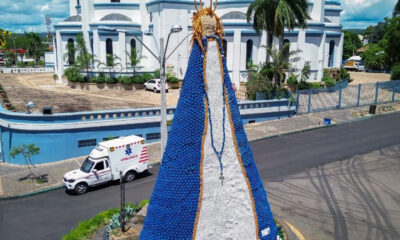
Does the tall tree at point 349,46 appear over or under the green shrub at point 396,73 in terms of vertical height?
over

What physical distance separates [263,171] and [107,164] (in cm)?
752

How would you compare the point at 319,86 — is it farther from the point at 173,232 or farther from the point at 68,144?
the point at 173,232

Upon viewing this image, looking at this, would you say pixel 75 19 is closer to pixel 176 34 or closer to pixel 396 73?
pixel 176 34

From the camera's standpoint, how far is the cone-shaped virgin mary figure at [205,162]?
6.79m

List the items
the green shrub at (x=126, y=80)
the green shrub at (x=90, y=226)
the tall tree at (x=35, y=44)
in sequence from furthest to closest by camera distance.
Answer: the tall tree at (x=35, y=44) < the green shrub at (x=126, y=80) < the green shrub at (x=90, y=226)

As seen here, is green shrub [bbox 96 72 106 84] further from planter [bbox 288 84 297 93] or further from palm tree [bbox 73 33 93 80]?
planter [bbox 288 84 297 93]

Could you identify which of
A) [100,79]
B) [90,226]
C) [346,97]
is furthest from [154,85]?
[90,226]

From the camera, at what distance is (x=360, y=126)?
2539 cm

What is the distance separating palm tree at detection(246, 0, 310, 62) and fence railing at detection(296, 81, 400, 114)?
→ 533 cm

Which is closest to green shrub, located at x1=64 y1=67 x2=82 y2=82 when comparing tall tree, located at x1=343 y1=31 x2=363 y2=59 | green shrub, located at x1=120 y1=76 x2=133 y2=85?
green shrub, located at x1=120 y1=76 x2=133 y2=85

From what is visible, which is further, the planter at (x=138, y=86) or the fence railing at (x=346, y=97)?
the planter at (x=138, y=86)

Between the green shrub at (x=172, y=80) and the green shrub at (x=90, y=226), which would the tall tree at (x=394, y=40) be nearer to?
the green shrub at (x=172, y=80)

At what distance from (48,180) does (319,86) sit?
97.3 ft

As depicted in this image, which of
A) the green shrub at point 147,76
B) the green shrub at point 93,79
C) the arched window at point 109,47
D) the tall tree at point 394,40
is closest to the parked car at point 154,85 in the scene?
the green shrub at point 147,76
